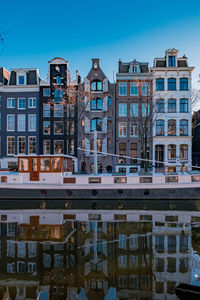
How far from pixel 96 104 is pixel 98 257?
26.4 m

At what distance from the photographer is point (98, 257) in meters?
7.72

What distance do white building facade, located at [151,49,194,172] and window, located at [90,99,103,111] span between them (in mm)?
7297

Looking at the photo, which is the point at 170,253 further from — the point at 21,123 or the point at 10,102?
the point at 10,102

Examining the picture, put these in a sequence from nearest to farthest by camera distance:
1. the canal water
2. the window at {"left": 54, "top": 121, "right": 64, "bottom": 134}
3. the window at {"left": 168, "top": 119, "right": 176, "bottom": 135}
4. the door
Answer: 1. the canal water
2. the door
3. the window at {"left": 168, "top": 119, "right": 176, "bottom": 135}
4. the window at {"left": 54, "top": 121, "right": 64, "bottom": 134}

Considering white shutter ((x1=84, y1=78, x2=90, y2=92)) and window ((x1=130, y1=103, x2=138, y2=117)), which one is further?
window ((x1=130, y1=103, x2=138, y2=117))

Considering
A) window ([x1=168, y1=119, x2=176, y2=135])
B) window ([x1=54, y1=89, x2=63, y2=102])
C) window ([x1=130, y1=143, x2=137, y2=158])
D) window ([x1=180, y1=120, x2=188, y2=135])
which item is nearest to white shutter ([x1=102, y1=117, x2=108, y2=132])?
window ([x1=130, y1=143, x2=137, y2=158])

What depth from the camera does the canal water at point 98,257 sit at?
585cm

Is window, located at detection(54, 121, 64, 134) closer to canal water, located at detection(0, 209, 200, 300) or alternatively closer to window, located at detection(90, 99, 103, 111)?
window, located at detection(90, 99, 103, 111)

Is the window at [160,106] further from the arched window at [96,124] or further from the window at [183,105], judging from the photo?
the arched window at [96,124]

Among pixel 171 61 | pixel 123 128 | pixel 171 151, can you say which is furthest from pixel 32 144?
pixel 171 61

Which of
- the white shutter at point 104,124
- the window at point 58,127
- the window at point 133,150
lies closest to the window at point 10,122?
the window at point 58,127

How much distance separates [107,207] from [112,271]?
9459mm

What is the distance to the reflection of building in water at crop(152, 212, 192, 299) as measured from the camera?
6.03 m

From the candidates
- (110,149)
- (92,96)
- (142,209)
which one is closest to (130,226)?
(142,209)
